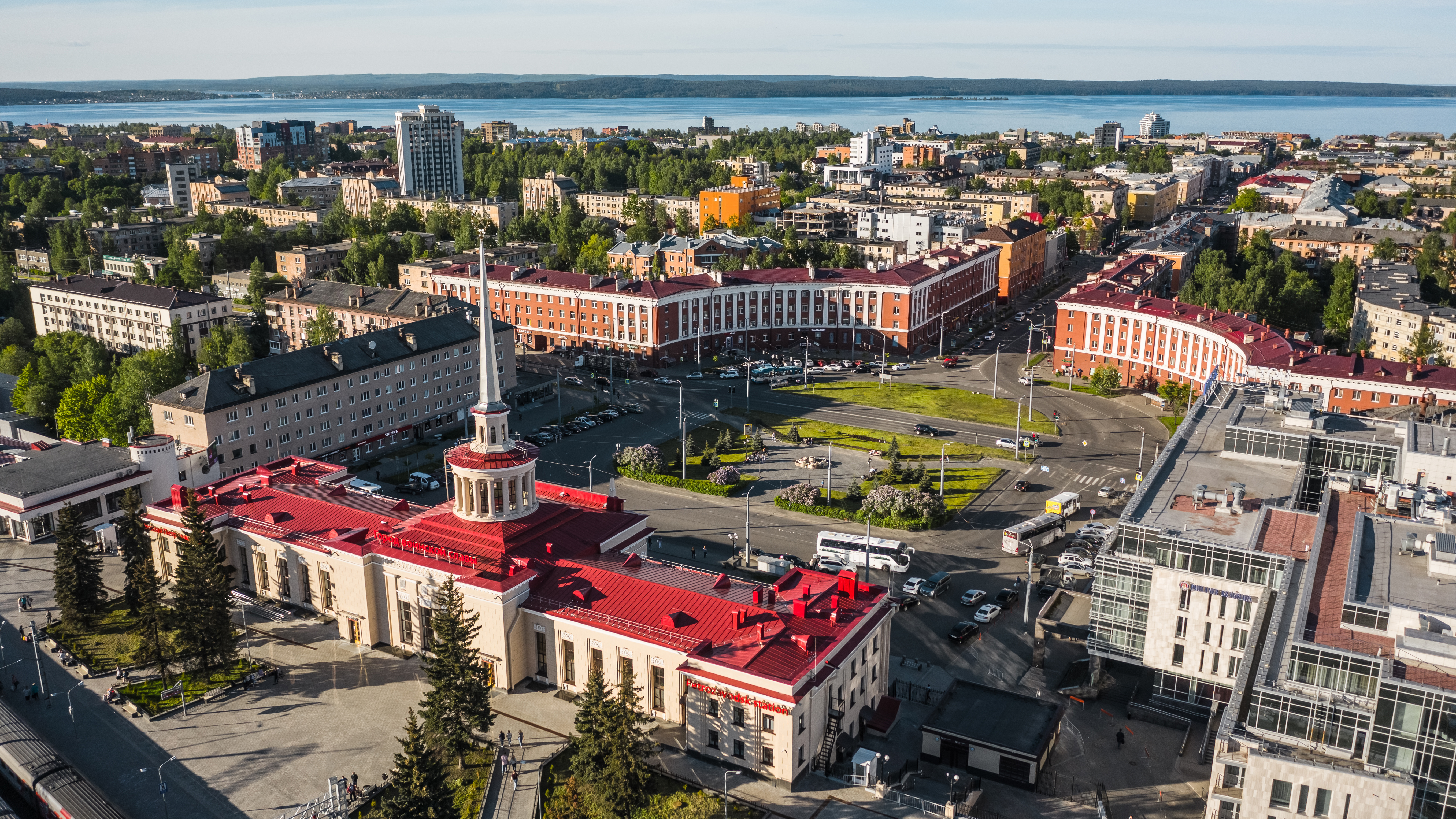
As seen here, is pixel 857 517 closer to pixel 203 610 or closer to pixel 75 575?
pixel 203 610

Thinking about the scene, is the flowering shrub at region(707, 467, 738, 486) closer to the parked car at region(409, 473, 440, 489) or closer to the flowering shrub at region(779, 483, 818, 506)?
the flowering shrub at region(779, 483, 818, 506)

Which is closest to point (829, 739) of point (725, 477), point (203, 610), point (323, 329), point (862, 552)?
point (862, 552)

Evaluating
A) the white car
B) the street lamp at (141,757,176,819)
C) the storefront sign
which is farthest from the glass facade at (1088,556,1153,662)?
the street lamp at (141,757,176,819)

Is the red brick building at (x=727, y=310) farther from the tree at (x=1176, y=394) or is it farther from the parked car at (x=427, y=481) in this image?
the parked car at (x=427, y=481)

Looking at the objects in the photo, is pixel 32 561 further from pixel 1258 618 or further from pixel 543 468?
pixel 1258 618

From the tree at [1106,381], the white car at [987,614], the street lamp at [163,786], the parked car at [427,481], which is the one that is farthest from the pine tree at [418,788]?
the tree at [1106,381]

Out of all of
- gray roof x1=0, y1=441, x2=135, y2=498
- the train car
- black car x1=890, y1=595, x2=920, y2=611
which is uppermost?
gray roof x1=0, y1=441, x2=135, y2=498

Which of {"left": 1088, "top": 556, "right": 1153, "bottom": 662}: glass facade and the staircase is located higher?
{"left": 1088, "top": 556, "right": 1153, "bottom": 662}: glass facade
